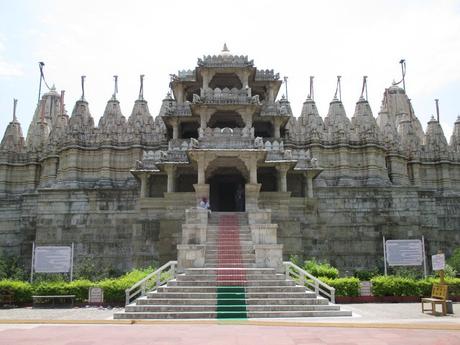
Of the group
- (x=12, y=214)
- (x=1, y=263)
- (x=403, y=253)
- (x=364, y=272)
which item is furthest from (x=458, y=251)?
(x=12, y=214)

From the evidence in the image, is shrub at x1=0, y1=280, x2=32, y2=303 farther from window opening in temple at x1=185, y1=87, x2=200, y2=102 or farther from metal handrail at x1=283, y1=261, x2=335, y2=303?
window opening in temple at x1=185, y1=87, x2=200, y2=102

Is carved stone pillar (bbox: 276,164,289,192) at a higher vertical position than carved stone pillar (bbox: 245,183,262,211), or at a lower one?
Result: higher

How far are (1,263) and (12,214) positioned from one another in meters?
7.14

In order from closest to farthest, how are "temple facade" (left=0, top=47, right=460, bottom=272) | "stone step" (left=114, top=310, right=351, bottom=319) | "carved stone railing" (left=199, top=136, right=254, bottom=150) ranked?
1. "stone step" (left=114, top=310, right=351, bottom=319)
2. "carved stone railing" (left=199, top=136, right=254, bottom=150)
3. "temple facade" (left=0, top=47, right=460, bottom=272)

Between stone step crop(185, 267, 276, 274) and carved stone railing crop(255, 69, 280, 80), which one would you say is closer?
stone step crop(185, 267, 276, 274)

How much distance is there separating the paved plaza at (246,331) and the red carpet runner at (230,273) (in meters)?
1.54

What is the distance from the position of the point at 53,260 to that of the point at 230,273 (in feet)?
30.2

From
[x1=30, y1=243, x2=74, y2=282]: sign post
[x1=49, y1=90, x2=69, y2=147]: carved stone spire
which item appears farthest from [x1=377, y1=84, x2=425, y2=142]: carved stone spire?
[x1=30, y1=243, x2=74, y2=282]: sign post

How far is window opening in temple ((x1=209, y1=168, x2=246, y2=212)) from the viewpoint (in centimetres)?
3209

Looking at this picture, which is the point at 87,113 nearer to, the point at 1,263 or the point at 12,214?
the point at 12,214

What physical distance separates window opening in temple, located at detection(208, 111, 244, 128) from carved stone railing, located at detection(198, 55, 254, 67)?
131 inches

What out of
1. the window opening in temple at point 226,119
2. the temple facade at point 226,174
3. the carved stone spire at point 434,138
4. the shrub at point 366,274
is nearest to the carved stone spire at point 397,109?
the temple facade at point 226,174

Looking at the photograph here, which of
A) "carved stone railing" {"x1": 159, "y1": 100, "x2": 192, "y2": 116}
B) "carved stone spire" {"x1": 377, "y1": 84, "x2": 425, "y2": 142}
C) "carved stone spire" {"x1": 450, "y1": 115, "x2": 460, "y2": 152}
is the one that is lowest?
"carved stone railing" {"x1": 159, "y1": 100, "x2": 192, "y2": 116}

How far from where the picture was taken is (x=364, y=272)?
99.9 ft
